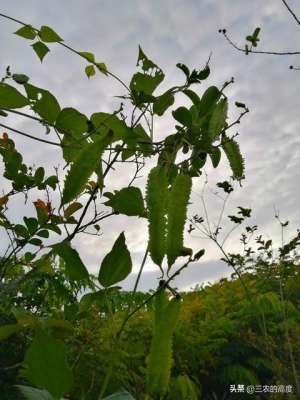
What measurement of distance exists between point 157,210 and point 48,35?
0.60 m

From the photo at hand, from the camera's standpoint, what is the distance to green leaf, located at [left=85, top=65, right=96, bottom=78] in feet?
4.43

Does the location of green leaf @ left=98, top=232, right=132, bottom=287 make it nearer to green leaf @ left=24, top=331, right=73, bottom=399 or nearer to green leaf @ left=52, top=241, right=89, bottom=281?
green leaf @ left=52, top=241, right=89, bottom=281

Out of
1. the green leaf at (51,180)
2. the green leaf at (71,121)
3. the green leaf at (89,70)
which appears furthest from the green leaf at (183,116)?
the green leaf at (51,180)

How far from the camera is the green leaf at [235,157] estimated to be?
93 cm

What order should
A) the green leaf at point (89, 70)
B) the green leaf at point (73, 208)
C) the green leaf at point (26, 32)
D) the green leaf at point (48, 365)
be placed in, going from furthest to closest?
the green leaf at point (73, 208), the green leaf at point (89, 70), the green leaf at point (26, 32), the green leaf at point (48, 365)

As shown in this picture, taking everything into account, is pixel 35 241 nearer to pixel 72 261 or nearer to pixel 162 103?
pixel 162 103

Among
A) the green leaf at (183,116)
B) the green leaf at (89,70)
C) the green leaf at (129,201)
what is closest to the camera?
the green leaf at (129,201)

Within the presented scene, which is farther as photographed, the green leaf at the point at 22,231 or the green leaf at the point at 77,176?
the green leaf at the point at 22,231

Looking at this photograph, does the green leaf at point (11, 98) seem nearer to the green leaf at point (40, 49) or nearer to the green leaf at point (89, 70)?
the green leaf at point (40, 49)

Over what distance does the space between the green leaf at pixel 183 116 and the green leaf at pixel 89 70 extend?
1.64 ft

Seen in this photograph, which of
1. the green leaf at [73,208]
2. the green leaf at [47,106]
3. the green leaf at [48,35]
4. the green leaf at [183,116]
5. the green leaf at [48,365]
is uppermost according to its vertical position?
the green leaf at [48,35]

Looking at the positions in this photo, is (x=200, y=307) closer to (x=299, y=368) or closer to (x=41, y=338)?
(x=299, y=368)

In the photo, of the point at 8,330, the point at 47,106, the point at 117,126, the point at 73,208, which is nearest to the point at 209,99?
the point at 117,126

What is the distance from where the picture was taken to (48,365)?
1.91 ft
